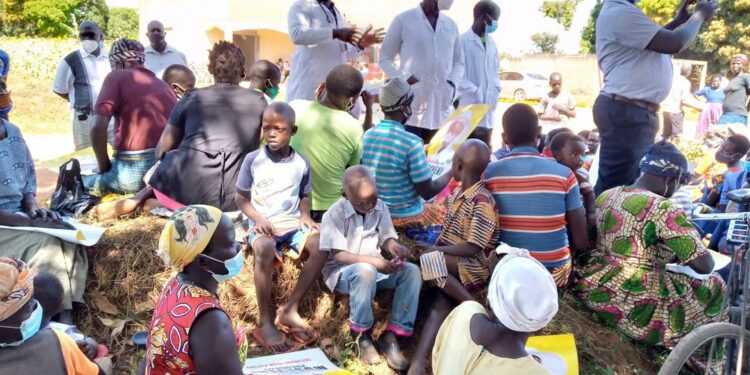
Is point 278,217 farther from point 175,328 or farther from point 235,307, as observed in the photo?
point 175,328

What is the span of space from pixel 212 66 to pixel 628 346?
138 inches

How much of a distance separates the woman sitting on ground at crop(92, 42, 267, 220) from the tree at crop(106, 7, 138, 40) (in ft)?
139

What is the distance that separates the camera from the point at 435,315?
12.2ft

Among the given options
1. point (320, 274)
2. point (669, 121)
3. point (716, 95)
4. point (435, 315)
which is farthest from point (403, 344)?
point (716, 95)

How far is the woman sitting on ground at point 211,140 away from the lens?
167 inches

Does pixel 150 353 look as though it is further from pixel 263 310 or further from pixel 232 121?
pixel 232 121

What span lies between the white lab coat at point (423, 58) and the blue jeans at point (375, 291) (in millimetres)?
2705

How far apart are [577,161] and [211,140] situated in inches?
101

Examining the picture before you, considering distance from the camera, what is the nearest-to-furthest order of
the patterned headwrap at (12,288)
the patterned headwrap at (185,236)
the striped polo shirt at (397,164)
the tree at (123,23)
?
the patterned headwrap at (12,288)
the patterned headwrap at (185,236)
the striped polo shirt at (397,164)
the tree at (123,23)

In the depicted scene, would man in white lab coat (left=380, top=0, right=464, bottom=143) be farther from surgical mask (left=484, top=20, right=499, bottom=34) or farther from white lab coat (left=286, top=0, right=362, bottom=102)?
surgical mask (left=484, top=20, right=499, bottom=34)

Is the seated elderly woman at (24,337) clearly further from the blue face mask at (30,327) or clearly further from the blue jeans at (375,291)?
the blue jeans at (375,291)

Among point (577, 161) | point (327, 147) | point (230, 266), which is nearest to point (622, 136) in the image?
point (577, 161)

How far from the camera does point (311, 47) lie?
568 cm

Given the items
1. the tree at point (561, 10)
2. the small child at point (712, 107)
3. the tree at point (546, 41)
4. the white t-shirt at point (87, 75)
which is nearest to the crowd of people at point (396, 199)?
the white t-shirt at point (87, 75)
